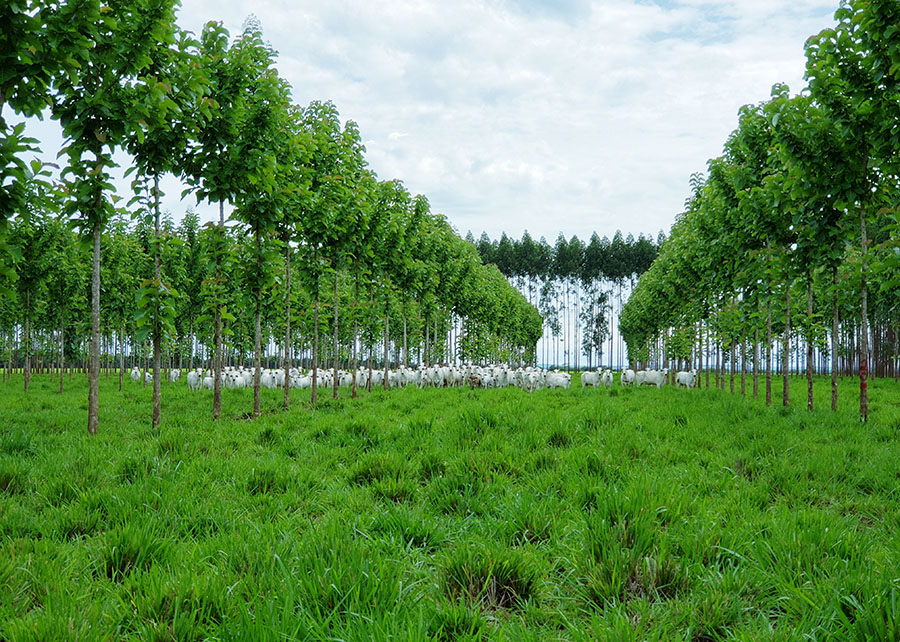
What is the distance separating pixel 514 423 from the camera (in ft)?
23.6

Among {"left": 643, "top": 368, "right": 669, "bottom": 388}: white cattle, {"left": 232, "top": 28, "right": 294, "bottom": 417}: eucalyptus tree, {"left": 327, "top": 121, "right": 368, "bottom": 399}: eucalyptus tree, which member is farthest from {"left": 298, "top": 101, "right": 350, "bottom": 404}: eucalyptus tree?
{"left": 643, "top": 368, "right": 669, "bottom": 388}: white cattle

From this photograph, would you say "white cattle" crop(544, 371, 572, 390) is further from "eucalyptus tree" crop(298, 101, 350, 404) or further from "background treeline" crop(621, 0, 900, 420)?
"eucalyptus tree" crop(298, 101, 350, 404)

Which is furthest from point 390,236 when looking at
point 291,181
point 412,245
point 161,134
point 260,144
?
point 161,134

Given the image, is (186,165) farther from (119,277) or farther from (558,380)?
(558,380)

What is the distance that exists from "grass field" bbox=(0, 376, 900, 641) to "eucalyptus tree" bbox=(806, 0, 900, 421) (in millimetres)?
4297

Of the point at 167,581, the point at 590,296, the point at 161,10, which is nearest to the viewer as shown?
the point at 167,581

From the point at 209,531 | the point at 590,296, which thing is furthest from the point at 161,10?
the point at 590,296

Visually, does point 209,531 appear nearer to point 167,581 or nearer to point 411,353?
point 167,581

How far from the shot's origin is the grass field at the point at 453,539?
7.75ft

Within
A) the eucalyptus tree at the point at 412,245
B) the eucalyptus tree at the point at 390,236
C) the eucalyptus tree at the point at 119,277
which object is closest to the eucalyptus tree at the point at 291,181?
the eucalyptus tree at the point at 390,236

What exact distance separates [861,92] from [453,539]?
8.62 m

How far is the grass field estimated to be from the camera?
2361mm

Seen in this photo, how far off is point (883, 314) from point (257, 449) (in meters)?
41.2

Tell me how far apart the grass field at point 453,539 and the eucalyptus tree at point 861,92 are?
4.30m
